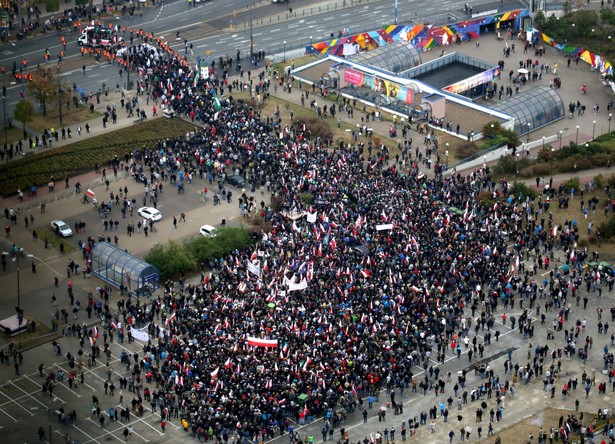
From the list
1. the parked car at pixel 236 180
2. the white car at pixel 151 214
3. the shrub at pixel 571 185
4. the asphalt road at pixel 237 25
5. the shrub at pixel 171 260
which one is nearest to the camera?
the shrub at pixel 171 260

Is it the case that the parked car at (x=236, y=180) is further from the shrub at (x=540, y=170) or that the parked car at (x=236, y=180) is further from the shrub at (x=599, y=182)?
the shrub at (x=599, y=182)

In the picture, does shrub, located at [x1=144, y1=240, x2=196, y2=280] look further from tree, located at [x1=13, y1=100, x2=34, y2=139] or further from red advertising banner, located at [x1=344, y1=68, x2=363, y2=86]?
red advertising banner, located at [x1=344, y1=68, x2=363, y2=86]

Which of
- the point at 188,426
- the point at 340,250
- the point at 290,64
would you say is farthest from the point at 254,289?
the point at 290,64

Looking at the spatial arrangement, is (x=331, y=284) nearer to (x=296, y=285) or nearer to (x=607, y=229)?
(x=296, y=285)

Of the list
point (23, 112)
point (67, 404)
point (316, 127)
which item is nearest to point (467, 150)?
point (316, 127)

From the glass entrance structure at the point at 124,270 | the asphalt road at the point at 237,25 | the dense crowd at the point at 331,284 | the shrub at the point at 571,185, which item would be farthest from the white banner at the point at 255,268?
the asphalt road at the point at 237,25

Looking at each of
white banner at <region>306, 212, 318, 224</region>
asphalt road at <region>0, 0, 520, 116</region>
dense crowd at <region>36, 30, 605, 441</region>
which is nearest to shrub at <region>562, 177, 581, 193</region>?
dense crowd at <region>36, 30, 605, 441</region>

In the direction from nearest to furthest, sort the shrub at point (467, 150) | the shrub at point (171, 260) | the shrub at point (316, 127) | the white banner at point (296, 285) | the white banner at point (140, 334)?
the white banner at point (140, 334) → the white banner at point (296, 285) → the shrub at point (171, 260) → the shrub at point (467, 150) → the shrub at point (316, 127)

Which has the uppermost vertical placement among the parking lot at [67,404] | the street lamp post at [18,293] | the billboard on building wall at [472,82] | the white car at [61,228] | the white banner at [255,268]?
the billboard on building wall at [472,82]
